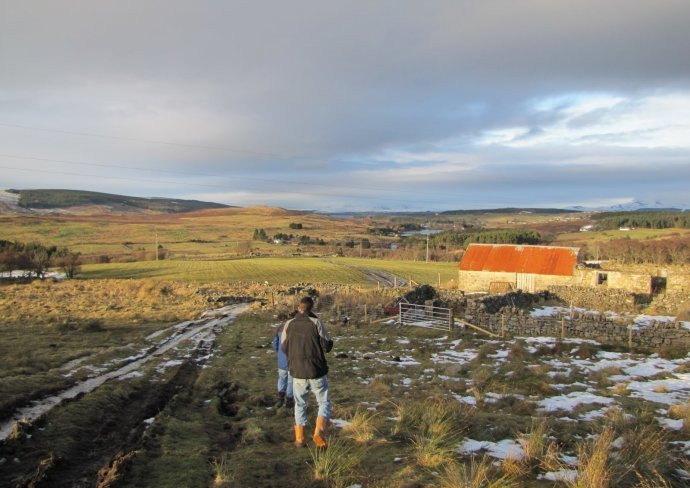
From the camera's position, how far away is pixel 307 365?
6.97 metres

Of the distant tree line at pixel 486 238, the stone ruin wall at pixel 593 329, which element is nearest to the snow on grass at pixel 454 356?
the stone ruin wall at pixel 593 329

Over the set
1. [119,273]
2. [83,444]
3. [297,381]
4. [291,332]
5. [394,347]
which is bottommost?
[119,273]

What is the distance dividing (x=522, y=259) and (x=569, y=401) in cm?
3502

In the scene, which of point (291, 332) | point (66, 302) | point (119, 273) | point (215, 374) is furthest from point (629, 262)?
point (119, 273)

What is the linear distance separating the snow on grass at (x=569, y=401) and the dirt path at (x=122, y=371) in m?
9.87

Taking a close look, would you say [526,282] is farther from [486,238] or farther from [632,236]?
[486,238]

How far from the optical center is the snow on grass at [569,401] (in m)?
9.71

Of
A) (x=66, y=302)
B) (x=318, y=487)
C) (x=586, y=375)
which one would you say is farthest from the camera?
(x=66, y=302)

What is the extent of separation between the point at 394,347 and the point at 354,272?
175 feet

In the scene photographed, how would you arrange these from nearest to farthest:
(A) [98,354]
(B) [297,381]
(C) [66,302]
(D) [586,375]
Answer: (B) [297,381]
(D) [586,375]
(A) [98,354]
(C) [66,302]

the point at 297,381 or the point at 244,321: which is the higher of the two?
the point at 297,381

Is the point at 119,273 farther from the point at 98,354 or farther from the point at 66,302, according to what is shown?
the point at 98,354

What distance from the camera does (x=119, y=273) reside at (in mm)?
66688

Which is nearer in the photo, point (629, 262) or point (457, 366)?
point (457, 366)
